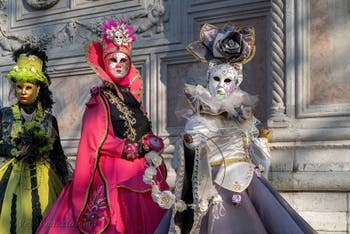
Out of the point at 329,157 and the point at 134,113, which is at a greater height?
the point at 134,113

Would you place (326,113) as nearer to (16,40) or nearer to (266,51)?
(266,51)

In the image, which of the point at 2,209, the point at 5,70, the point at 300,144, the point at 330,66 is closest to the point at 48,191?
Result: the point at 2,209

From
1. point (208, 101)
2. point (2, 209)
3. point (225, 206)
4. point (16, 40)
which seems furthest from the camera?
point (16, 40)

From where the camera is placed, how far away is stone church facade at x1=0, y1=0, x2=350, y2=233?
4715 mm

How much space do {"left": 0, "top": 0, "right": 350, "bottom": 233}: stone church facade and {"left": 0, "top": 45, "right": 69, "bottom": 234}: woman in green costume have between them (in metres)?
1.20

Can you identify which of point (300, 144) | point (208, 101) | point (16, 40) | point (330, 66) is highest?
point (16, 40)

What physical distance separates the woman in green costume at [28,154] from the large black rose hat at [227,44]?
4.99 ft

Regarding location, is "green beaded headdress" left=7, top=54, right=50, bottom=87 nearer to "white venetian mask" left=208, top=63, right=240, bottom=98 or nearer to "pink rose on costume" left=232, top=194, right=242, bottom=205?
"white venetian mask" left=208, top=63, right=240, bottom=98

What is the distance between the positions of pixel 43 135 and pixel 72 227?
937 millimetres

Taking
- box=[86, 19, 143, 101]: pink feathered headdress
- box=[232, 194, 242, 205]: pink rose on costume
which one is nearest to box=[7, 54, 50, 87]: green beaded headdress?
box=[86, 19, 143, 101]: pink feathered headdress

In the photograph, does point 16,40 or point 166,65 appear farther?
point 16,40

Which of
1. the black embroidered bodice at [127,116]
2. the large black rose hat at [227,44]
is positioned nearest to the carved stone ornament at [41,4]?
the black embroidered bodice at [127,116]

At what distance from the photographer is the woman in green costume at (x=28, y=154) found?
466 cm

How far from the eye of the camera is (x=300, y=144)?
490cm
